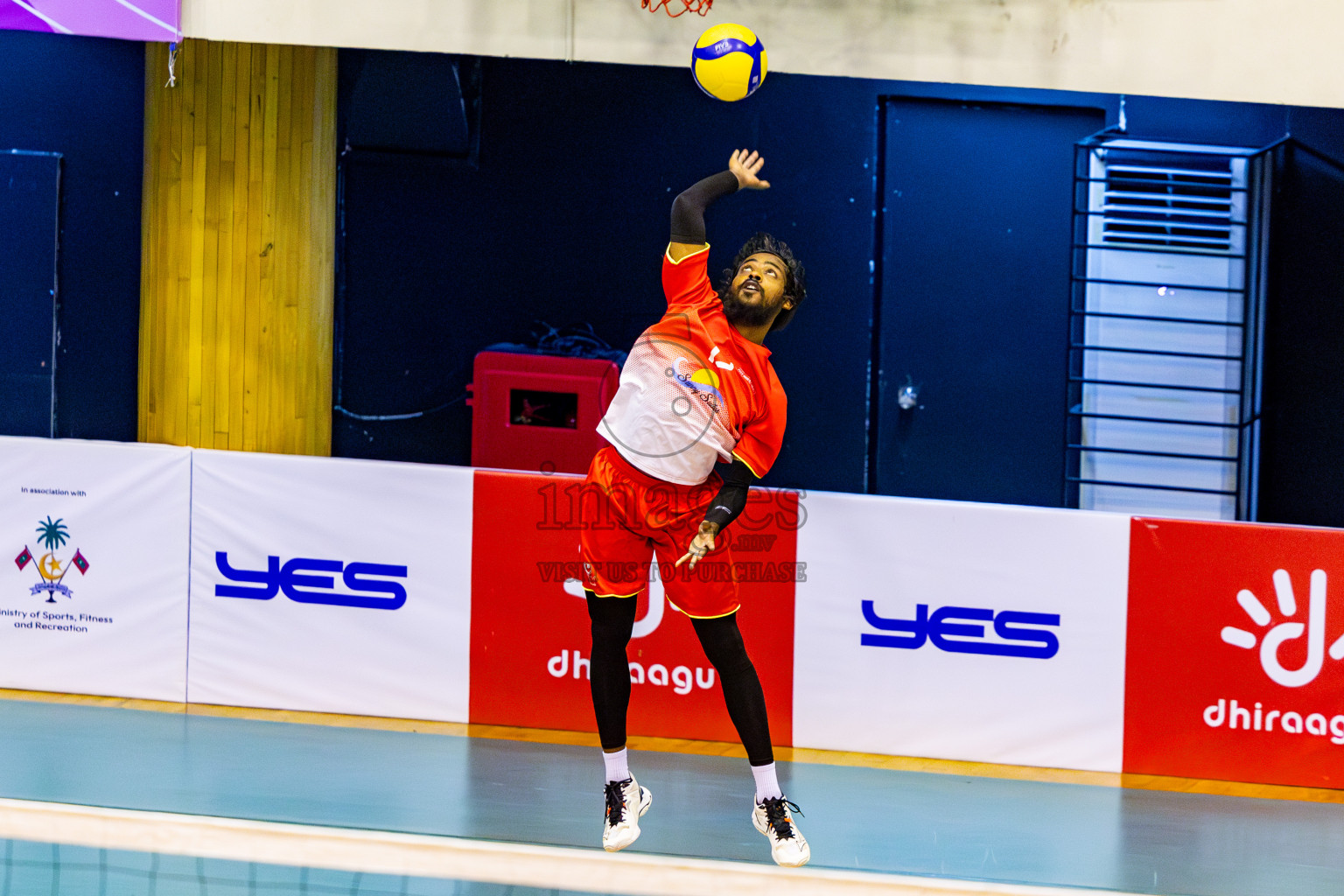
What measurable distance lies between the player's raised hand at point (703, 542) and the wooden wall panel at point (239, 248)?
4.76 meters

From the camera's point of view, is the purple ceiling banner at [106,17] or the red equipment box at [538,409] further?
the red equipment box at [538,409]

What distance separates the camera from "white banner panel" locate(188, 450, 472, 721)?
19.6 feet

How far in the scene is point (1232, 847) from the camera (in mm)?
4930

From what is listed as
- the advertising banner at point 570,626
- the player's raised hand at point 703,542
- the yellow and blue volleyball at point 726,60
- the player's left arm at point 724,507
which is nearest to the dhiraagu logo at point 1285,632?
the advertising banner at point 570,626

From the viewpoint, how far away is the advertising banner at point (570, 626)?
5.86m

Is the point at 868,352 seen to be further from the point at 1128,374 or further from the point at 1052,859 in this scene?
the point at 1052,859

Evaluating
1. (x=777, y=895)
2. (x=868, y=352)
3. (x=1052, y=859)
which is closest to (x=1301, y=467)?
(x=868, y=352)

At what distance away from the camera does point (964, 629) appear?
18.9 ft

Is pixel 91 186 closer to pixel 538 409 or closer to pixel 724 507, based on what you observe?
pixel 538 409


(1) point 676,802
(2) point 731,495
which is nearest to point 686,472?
(2) point 731,495

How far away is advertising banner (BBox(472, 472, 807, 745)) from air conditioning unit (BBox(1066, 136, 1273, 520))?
3.39 meters

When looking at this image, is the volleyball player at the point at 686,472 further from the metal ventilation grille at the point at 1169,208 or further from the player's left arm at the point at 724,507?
the metal ventilation grille at the point at 1169,208

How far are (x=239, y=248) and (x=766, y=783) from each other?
17.7 ft

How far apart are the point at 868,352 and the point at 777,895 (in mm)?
5431
